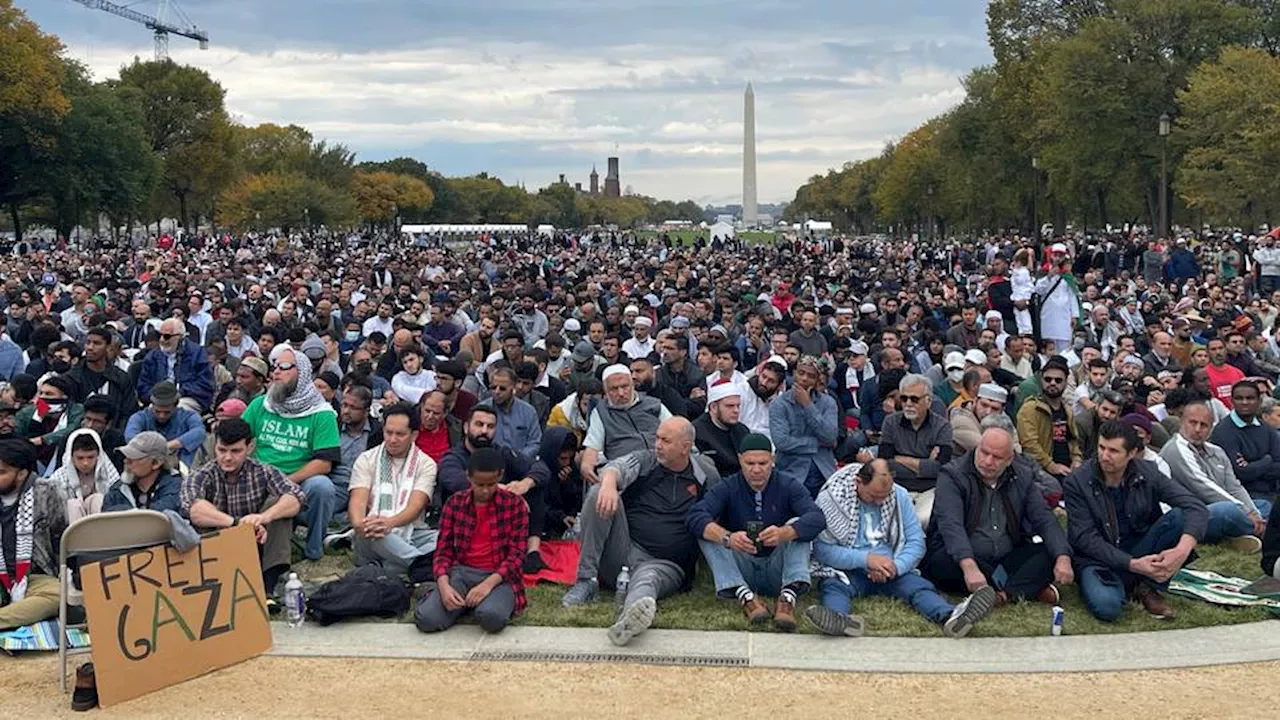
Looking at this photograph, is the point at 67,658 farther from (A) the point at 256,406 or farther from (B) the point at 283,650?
(A) the point at 256,406

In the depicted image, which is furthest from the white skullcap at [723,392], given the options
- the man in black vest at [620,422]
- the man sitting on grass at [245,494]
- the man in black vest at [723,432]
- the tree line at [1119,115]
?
the tree line at [1119,115]

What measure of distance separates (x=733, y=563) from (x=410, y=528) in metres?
2.35

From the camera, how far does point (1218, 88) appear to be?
3928 centimetres

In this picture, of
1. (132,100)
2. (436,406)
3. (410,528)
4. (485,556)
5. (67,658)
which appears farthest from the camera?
(132,100)

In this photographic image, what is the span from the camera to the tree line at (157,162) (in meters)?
59.1

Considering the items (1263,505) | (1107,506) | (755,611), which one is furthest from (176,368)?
(1263,505)

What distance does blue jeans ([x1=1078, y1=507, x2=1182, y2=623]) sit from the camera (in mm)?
7258

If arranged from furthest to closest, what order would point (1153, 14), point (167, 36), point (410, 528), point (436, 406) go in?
1. point (167, 36)
2. point (1153, 14)
3. point (436, 406)
4. point (410, 528)

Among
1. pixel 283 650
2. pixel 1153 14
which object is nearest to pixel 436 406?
pixel 283 650

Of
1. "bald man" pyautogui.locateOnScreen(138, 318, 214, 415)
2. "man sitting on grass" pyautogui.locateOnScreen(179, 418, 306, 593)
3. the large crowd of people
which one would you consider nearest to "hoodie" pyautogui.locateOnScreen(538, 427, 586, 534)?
the large crowd of people

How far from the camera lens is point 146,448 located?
762cm

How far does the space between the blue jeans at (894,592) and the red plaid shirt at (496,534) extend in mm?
1991

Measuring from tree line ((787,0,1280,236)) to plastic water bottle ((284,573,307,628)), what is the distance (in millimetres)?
37043

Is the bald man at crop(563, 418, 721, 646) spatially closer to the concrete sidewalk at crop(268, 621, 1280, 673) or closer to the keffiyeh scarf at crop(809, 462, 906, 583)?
the concrete sidewalk at crop(268, 621, 1280, 673)
